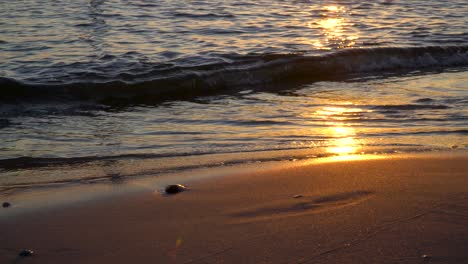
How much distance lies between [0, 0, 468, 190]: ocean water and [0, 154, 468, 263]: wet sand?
24.5 inches

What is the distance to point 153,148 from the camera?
5066 mm

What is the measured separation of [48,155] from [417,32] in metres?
8.08

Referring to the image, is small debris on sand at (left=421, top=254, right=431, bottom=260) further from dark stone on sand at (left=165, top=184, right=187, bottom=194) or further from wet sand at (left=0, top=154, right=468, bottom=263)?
dark stone on sand at (left=165, top=184, right=187, bottom=194)

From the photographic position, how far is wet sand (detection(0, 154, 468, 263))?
2998 mm

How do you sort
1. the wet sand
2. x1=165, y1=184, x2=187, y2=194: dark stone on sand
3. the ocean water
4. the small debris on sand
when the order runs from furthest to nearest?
1. the ocean water
2. x1=165, y1=184, x2=187, y2=194: dark stone on sand
3. the wet sand
4. the small debris on sand

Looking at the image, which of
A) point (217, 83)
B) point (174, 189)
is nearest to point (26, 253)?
point (174, 189)

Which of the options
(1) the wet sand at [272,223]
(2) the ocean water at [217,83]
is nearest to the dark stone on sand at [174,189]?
(1) the wet sand at [272,223]

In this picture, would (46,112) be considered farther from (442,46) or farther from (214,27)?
(442,46)

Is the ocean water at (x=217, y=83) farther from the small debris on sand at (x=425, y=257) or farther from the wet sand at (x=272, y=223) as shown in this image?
the small debris on sand at (x=425, y=257)

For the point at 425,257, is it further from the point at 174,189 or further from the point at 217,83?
the point at 217,83

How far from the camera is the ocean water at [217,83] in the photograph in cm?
498

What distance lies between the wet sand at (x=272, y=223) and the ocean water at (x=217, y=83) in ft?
2.04

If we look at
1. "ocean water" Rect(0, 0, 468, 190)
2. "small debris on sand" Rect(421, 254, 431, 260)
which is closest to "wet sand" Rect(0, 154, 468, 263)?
"small debris on sand" Rect(421, 254, 431, 260)

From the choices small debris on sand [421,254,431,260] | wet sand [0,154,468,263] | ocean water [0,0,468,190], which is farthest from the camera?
ocean water [0,0,468,190]
